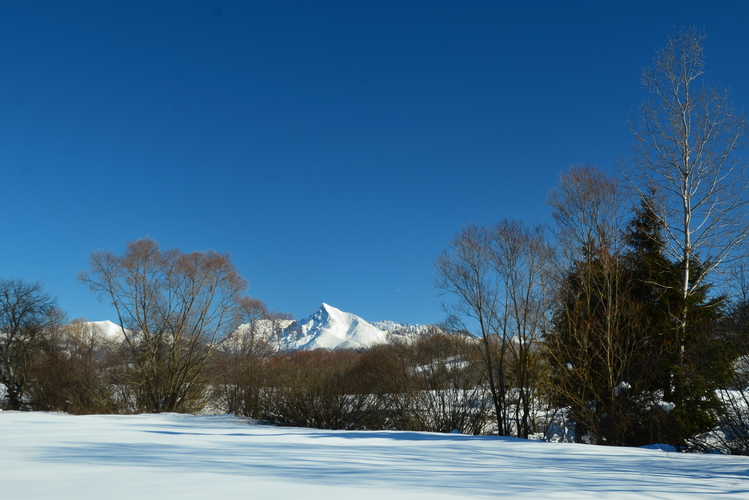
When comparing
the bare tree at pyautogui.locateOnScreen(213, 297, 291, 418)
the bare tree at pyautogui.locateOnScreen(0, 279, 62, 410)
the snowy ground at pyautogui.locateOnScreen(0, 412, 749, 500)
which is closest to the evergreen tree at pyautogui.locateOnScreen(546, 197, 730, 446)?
the snowy ground at pyautogui.locateOnScreen(0, 412, 749, 500)

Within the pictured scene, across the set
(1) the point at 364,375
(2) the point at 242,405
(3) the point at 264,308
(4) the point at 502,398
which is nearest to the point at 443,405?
(4) the point at 502,398

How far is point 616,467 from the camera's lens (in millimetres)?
5590

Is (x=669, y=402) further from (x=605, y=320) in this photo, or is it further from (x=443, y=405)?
(x=443, y=405)

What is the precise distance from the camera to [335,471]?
15.4 feet

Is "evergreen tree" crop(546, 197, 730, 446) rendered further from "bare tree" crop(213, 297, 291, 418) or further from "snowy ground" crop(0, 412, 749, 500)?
"bare tree" crop(213, 297, 291, 418)

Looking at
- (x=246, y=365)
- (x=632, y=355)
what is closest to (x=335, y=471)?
(x=632, y=355)

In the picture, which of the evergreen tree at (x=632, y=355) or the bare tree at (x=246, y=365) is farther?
the bare tree at (x=246, y=365)

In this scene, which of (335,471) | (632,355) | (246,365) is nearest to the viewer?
(335,471)

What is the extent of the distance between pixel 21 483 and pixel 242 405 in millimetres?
14587

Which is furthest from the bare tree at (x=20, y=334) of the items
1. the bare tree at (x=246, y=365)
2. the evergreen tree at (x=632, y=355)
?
the evergreen tree at (x=632, y=355)

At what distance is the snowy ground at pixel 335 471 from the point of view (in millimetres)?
3705

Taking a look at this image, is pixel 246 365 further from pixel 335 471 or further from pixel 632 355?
pixel 335 471

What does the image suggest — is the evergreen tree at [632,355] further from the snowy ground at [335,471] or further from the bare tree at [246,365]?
the bare tree at [246,365]

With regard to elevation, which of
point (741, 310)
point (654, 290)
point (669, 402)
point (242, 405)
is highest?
point (654, 290)
